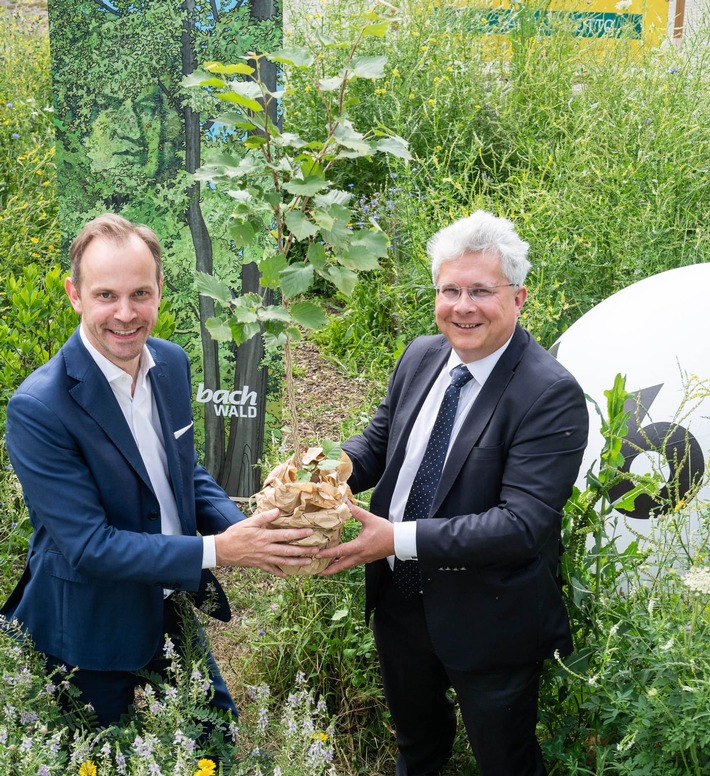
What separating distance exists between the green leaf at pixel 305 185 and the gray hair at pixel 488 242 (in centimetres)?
47

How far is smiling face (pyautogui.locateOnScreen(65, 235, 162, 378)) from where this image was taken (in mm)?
2168

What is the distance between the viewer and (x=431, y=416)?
2.45 m

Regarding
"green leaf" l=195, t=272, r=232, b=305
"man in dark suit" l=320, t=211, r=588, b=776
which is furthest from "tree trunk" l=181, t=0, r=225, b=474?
"green leaf" l=195, t=272, r=232, b=305

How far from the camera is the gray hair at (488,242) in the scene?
7.26 ft

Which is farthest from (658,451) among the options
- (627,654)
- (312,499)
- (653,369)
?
(312,499)

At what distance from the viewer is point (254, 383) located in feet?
13.9

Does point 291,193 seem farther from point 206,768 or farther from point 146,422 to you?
point 206,768

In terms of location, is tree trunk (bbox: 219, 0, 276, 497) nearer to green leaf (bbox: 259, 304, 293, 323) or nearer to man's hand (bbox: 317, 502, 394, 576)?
man's hand (bbox: 317, 502, 394, 576)

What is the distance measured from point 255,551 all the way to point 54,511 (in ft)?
1.61

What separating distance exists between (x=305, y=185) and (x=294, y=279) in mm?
208

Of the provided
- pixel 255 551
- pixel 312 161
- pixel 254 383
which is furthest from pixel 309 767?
pixel 254 383

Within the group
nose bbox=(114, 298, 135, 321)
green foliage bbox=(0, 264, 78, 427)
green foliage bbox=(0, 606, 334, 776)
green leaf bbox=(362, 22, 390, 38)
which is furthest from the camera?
green foliage bbox=(0, 264, 78, 427)

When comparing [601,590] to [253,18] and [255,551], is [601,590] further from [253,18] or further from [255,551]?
[253,18]

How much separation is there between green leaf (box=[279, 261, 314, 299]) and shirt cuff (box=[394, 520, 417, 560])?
66cm
